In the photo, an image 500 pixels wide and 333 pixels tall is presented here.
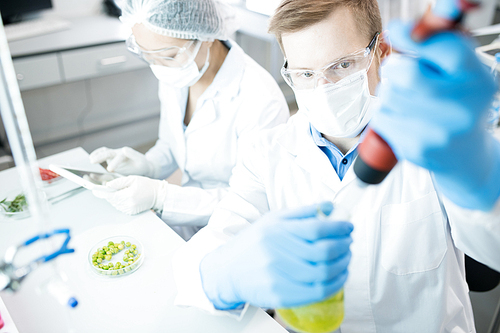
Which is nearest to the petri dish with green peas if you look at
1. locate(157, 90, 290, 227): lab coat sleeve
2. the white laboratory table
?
the white laboratory table

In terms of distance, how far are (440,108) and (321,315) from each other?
1.38ft

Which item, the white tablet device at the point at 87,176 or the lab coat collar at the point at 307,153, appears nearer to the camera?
the lab coat collar at the point at 307,153

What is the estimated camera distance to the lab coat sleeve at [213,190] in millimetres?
1344

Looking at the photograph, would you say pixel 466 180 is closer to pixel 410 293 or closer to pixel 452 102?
pixel 452 102

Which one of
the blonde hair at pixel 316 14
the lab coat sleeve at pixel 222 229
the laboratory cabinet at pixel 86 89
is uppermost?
the blonde hair at pixel 316 14

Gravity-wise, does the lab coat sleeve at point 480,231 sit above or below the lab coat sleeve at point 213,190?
above

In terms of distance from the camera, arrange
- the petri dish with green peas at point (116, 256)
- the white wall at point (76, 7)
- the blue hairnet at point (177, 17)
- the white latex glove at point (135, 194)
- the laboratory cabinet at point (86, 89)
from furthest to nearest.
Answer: the white wall at point (76, 7), the laboratory cabinet at point (86, 89), the blue hairnet at point (177, 17), the white latex glove at point (135, 194), the petri dish with green peas at point (116, 256)

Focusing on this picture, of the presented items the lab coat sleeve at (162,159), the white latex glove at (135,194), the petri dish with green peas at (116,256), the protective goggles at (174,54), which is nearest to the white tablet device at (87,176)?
the white latex glove at (135,194)

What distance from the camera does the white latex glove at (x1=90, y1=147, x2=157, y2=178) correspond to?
4.93 feet

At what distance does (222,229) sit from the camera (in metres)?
1.01

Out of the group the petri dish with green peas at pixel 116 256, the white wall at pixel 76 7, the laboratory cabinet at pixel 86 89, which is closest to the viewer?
the petri dish with green peas at pixel 116 256

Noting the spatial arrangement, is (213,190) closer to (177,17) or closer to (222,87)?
(222,87)

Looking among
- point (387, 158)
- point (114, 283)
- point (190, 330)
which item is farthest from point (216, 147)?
point (387, 158)

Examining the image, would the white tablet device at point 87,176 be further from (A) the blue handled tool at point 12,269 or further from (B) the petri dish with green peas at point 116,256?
(A) the blue handled tool at point 12,269
